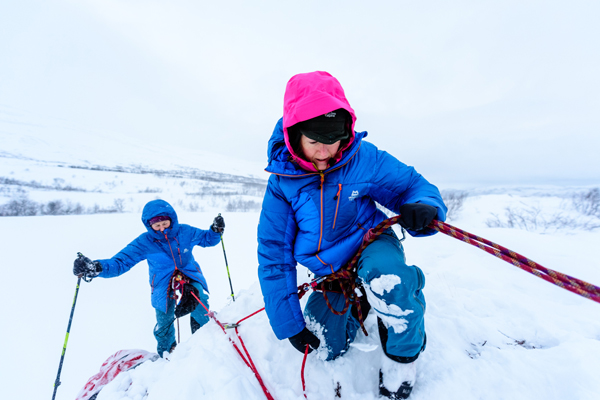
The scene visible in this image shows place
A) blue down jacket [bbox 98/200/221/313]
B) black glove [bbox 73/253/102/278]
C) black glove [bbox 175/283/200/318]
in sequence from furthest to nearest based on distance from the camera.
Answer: black glove [bbox 175/283/200/318], blue down jacket [bbox 98/200/221/313], black glove [bbox 73/253/102/278]

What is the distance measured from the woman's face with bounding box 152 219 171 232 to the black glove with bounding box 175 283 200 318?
2.38 feet

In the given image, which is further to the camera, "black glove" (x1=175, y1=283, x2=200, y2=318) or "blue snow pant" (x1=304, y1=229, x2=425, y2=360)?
"black glove" (x1=175, y1=283, x2=200, y2=318)

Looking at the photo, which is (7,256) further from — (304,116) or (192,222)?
(304,116)

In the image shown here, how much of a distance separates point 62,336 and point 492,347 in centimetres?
538

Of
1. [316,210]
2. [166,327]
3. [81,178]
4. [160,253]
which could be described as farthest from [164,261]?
[81,178]

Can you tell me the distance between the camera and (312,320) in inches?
60.2

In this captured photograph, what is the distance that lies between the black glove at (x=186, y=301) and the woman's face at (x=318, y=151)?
237 cm

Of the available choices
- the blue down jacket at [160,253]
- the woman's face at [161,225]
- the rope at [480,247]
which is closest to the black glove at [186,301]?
the blue down jacket at [160,253]

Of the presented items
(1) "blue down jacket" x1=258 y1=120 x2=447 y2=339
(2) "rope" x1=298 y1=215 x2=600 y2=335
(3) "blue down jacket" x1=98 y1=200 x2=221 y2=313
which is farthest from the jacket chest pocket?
(3) "blue down jacket" x1=98 y1=200 x2=221 y2=313

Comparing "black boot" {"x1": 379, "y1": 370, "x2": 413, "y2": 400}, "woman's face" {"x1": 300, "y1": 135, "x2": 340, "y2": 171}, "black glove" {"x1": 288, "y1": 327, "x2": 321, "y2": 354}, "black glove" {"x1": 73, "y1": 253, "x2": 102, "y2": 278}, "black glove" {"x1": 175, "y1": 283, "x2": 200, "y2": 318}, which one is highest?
"woman's face" {"x1": 300, "y1": 135, "x2": 340, "y2": 171}

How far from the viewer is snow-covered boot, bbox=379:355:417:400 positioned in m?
1.13

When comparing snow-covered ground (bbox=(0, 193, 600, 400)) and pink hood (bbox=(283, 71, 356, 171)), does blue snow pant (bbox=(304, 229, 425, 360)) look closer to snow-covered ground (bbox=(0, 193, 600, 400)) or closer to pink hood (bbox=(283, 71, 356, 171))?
snow-covered ground (bbox=(0, 193, 600, 400))

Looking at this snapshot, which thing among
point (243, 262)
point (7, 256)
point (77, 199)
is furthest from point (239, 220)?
point (77, 199)

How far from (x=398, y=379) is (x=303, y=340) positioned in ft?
1.69
